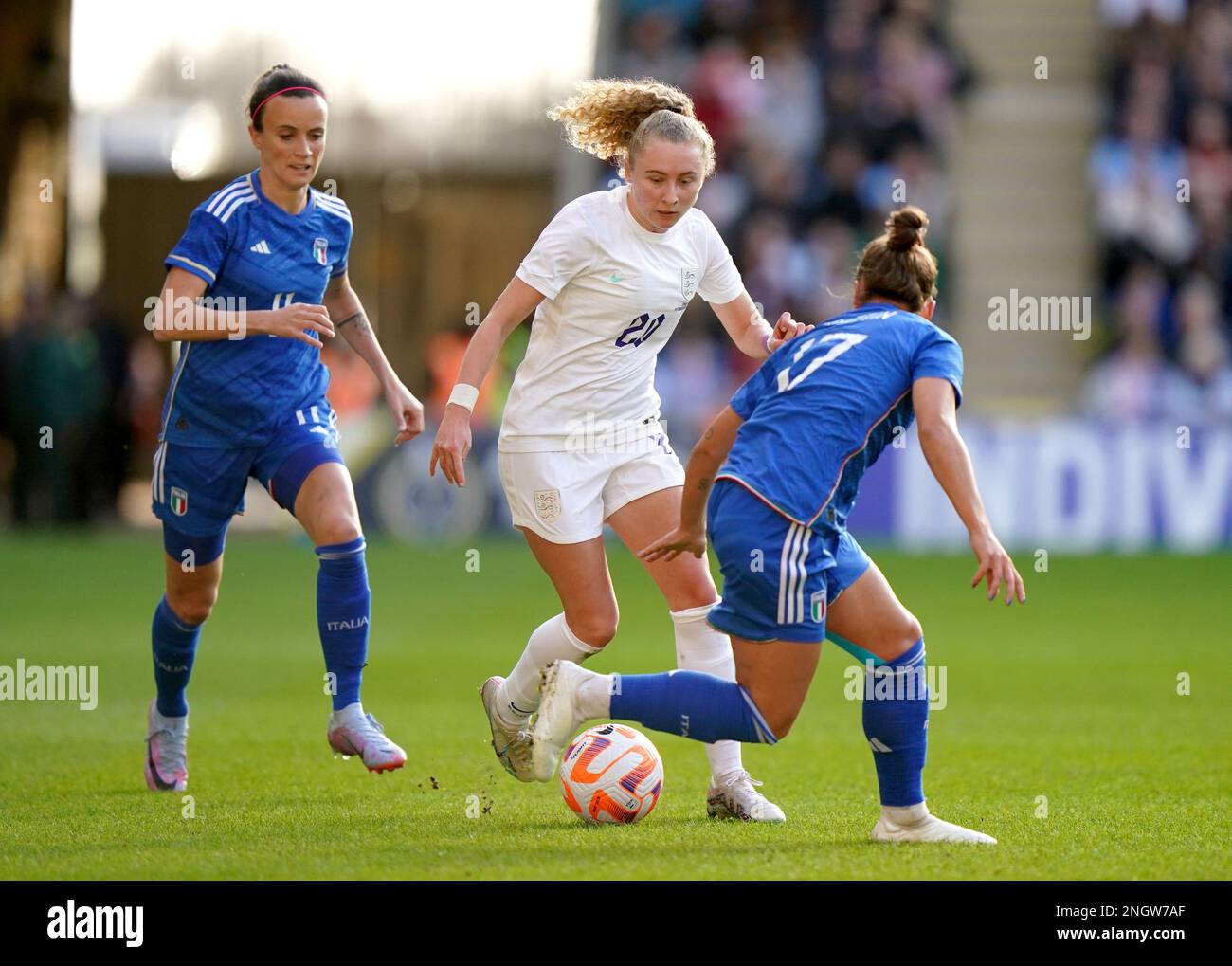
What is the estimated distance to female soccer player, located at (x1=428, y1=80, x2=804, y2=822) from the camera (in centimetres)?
571

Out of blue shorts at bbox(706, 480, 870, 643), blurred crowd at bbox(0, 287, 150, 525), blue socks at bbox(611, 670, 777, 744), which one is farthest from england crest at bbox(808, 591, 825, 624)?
blurred crowd at bbox(0, 287, 150, 525)

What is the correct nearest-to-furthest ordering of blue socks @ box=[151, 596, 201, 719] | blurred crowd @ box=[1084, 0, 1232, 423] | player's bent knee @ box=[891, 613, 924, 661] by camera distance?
player's bent knee @ box=[891, 613, 924, 661] < blue socks @ box=[151, 596, 201, 719] < blurred crowd @ box=[1084, 0, 1232, 423]

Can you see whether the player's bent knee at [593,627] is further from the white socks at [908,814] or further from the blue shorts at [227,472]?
the white socks at [908,814]

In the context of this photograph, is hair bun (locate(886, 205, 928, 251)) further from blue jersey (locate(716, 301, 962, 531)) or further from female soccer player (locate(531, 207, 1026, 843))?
blue jersey (locate(716, 301, 962, 531))

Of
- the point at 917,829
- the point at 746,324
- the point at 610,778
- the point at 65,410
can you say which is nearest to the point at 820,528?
the point at 917,829

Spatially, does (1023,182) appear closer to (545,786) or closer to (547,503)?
(545,786)

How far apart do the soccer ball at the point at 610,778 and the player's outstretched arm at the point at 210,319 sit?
1593 mm

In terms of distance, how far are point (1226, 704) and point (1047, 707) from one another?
836 millimetres

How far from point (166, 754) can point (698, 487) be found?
7.81 ft

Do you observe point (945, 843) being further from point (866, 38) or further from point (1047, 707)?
point (866, 38)

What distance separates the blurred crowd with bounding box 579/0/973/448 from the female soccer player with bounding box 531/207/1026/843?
40.6 feet

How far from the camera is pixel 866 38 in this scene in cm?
1986

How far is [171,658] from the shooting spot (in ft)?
21.3
